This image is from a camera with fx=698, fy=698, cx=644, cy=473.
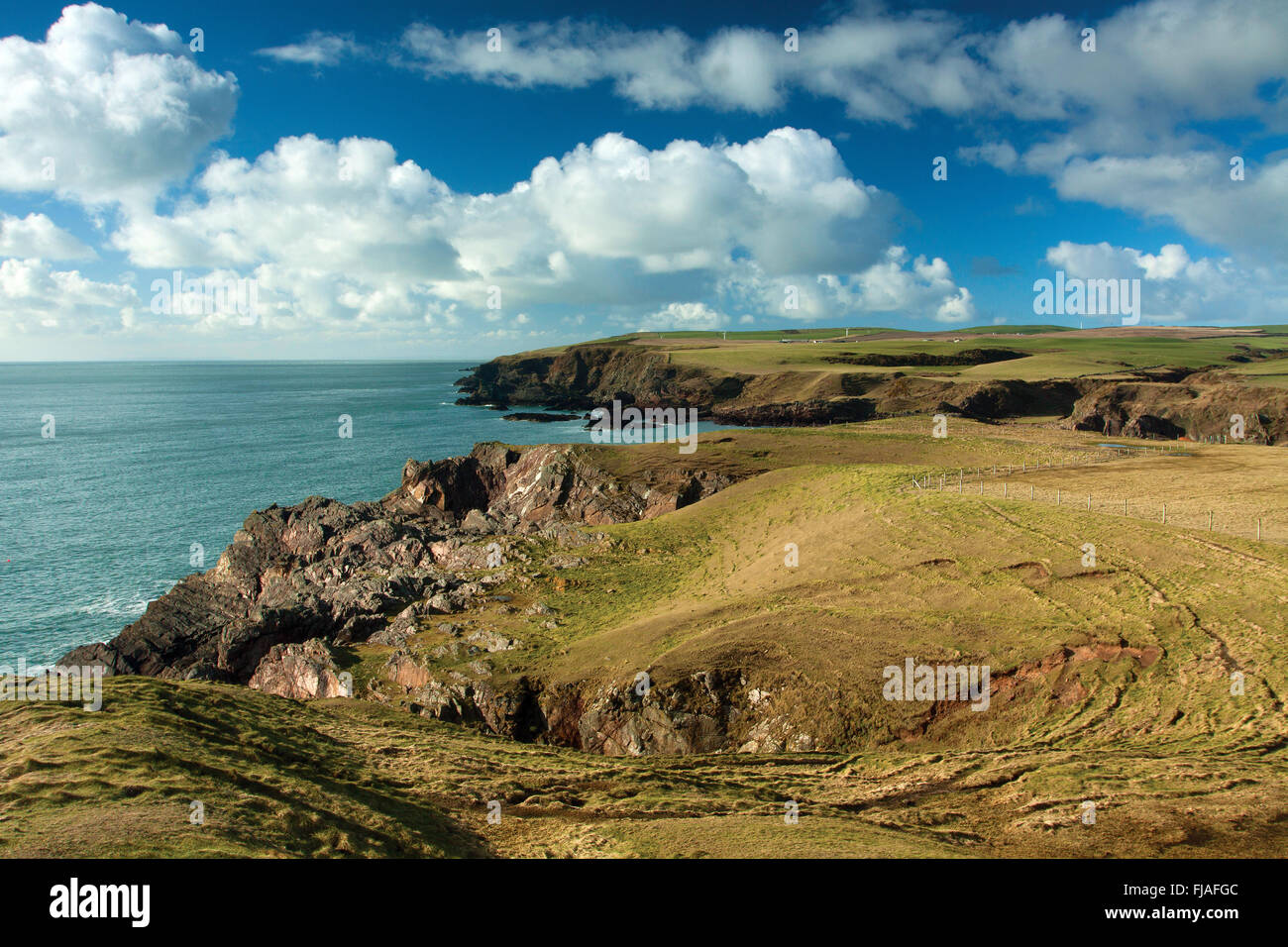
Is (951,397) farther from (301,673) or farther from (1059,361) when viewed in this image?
(301,673)

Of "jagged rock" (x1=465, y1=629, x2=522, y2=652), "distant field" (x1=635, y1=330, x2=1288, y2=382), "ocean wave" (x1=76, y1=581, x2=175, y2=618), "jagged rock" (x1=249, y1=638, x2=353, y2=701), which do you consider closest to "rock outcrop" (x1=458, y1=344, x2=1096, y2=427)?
"distant field" (x1=635, y1=330, x2=1288, y2=382)

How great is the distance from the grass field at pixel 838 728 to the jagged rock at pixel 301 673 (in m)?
1.42

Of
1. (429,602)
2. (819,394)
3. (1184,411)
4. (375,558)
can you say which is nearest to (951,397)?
(819,394)

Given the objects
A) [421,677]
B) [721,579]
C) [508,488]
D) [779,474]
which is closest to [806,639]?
[721,579]

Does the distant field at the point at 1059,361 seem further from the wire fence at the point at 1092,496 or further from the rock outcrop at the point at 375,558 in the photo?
the rock outcrop at the point at 375,558

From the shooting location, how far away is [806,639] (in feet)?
93.1

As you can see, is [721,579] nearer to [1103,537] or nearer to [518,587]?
[518,587]

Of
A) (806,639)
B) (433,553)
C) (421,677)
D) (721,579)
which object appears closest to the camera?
(806,639)

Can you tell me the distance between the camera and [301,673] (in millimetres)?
34250

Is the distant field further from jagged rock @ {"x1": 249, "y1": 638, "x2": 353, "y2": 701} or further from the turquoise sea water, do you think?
jagged rock @ {"x1": 249, "y1": 638, "x2": 353, "y2": 701}

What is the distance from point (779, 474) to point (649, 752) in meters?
33.3

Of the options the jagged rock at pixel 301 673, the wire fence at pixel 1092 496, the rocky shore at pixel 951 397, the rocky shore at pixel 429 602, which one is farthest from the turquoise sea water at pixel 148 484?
the wire fence at pixel 1092 496
